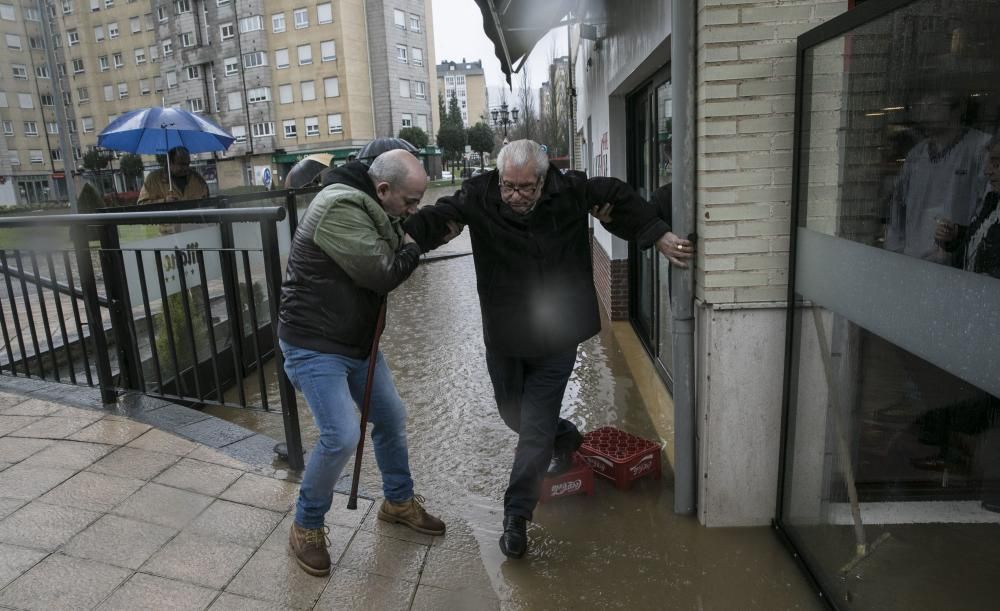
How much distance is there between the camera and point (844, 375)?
9.09 ft

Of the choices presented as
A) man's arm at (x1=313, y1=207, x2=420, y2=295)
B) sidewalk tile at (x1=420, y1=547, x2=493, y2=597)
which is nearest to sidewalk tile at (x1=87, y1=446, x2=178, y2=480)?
sidewalk tile at (x1=420, y1=547, x2=493, y2=597)

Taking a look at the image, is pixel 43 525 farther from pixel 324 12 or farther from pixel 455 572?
pixel 324 12

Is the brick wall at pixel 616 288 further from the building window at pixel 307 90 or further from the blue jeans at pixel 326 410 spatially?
the building window at pixel 307 90

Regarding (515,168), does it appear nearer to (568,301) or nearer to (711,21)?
(568,301)

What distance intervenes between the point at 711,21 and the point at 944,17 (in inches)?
40.5

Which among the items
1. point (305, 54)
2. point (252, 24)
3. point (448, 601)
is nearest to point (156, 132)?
point (448, 601)

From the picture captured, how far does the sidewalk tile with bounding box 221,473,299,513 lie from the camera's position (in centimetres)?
333

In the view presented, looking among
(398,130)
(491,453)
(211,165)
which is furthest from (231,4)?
(491,453)

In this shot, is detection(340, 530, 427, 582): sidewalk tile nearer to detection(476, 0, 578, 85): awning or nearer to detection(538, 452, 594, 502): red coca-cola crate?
detection(538, 452, 594, 502): red coca-cola crate

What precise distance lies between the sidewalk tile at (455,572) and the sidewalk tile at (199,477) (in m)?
1.18

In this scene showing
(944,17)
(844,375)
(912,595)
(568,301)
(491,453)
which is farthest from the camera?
(491,453)

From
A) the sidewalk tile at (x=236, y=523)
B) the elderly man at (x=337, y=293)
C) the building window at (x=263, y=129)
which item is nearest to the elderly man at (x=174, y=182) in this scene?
the sidewalk tile at (x=236, y=523)

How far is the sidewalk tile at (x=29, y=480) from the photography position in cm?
327

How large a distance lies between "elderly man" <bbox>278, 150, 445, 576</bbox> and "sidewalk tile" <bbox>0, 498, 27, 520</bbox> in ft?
4.43
